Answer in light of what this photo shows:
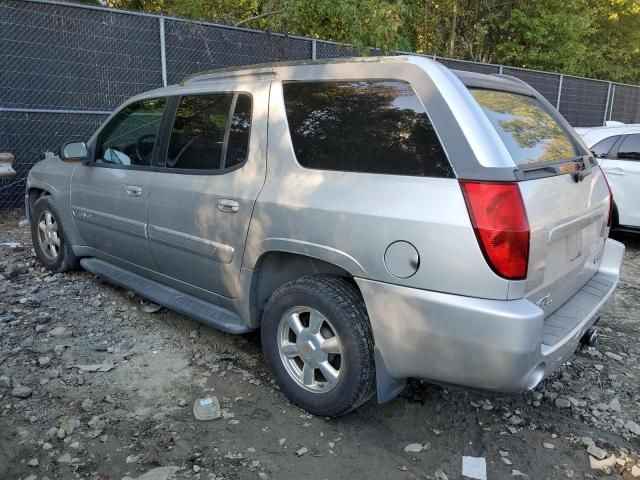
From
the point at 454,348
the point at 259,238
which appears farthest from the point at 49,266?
the point at 454,348

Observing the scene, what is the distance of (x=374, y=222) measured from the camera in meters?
2.59

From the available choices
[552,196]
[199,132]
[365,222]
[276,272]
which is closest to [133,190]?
[199,132]

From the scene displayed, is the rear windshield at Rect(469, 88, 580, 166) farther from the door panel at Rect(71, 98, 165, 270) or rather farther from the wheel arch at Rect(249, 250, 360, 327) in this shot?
the door panel at Rect(71, 98, 165, 270)

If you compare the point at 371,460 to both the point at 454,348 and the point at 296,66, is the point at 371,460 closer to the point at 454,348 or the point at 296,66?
→ the point at 454,348

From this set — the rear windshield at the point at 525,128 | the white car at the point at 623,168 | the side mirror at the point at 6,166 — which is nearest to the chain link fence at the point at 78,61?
the side mirror at the point at 6,166

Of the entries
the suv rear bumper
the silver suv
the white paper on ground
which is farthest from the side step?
the white paper on ground

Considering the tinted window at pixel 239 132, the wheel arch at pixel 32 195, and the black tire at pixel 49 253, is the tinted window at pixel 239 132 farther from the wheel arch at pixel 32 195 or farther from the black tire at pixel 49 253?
the wheel arch at pixel 32 195

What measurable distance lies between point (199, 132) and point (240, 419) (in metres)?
1.84

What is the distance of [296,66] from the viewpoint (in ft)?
10.5

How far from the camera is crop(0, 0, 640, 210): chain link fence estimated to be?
742cm

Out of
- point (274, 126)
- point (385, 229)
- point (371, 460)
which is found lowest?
point (371, 460)

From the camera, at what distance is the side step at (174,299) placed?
11.4 ft

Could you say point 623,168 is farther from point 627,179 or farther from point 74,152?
point 74,152

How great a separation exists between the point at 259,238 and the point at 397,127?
3.28 ft
